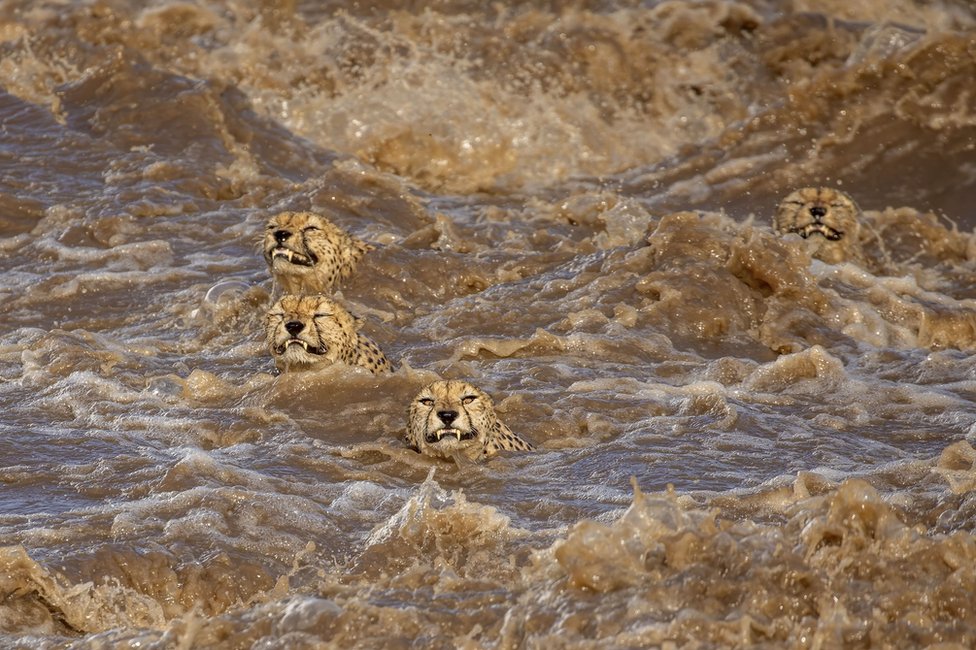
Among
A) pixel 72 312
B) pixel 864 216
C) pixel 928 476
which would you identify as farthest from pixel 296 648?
pixel 864 216

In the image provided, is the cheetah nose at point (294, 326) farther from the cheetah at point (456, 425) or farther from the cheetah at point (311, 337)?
the cheetah at point (456, 425)

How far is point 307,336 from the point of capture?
984 cm

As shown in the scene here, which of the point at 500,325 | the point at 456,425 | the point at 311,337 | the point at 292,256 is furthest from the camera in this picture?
the point at 292,256

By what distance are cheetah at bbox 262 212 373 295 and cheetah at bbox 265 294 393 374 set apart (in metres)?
1.31

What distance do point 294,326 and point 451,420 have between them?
62.6 inches

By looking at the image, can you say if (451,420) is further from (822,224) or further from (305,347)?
(822,224)

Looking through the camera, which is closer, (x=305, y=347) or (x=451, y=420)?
(x=451, y=420)

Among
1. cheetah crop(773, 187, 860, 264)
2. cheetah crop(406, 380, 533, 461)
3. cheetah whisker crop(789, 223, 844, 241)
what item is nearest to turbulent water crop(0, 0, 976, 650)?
cheetah crop(406, 380, 533, 461)

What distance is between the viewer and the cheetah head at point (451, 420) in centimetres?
860

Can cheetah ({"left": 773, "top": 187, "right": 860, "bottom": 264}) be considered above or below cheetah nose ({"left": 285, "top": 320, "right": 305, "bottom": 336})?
below

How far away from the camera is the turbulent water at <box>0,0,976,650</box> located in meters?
6.39

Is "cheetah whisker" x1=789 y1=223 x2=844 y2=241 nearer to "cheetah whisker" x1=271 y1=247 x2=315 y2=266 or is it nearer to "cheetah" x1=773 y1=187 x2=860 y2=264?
"cheetah" x1=773 y1=187 x2=860 y2=264

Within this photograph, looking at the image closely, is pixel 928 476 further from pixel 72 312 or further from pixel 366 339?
pixel 72 312

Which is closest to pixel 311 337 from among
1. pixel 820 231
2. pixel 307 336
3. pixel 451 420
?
pixel 307 336
